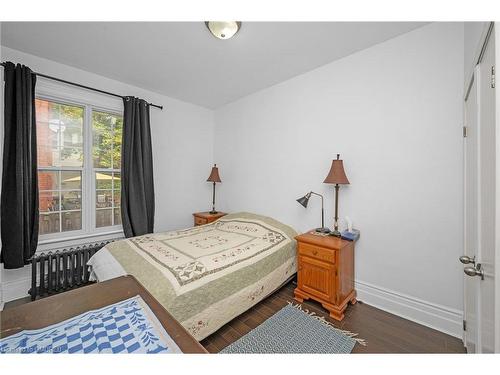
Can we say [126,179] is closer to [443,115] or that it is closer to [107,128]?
[107,128]

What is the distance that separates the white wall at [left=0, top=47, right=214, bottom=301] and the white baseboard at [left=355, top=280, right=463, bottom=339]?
2.70 meters

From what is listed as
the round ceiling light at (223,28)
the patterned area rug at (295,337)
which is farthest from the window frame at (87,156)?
the patterned area rug at (295,337)

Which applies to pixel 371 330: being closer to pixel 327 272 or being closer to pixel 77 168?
pixel 327 272

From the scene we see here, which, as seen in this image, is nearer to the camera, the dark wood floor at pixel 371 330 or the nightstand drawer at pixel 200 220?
the dark wood floor at pixel 371 330

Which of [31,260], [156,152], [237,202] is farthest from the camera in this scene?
[237,202]

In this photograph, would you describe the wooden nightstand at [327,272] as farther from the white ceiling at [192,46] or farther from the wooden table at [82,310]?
the white ceiling at [192,46]

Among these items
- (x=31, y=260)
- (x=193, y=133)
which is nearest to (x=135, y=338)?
(x=31, y=260)

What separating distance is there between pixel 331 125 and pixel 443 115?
920 millimetres

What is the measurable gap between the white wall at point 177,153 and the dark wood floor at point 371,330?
1.90m

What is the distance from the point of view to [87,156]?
8.33 feet

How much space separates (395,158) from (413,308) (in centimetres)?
132

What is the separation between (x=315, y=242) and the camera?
6.31ft

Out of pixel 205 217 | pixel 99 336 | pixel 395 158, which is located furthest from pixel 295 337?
pixel 205 217

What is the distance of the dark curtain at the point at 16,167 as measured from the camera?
6.40 feet
